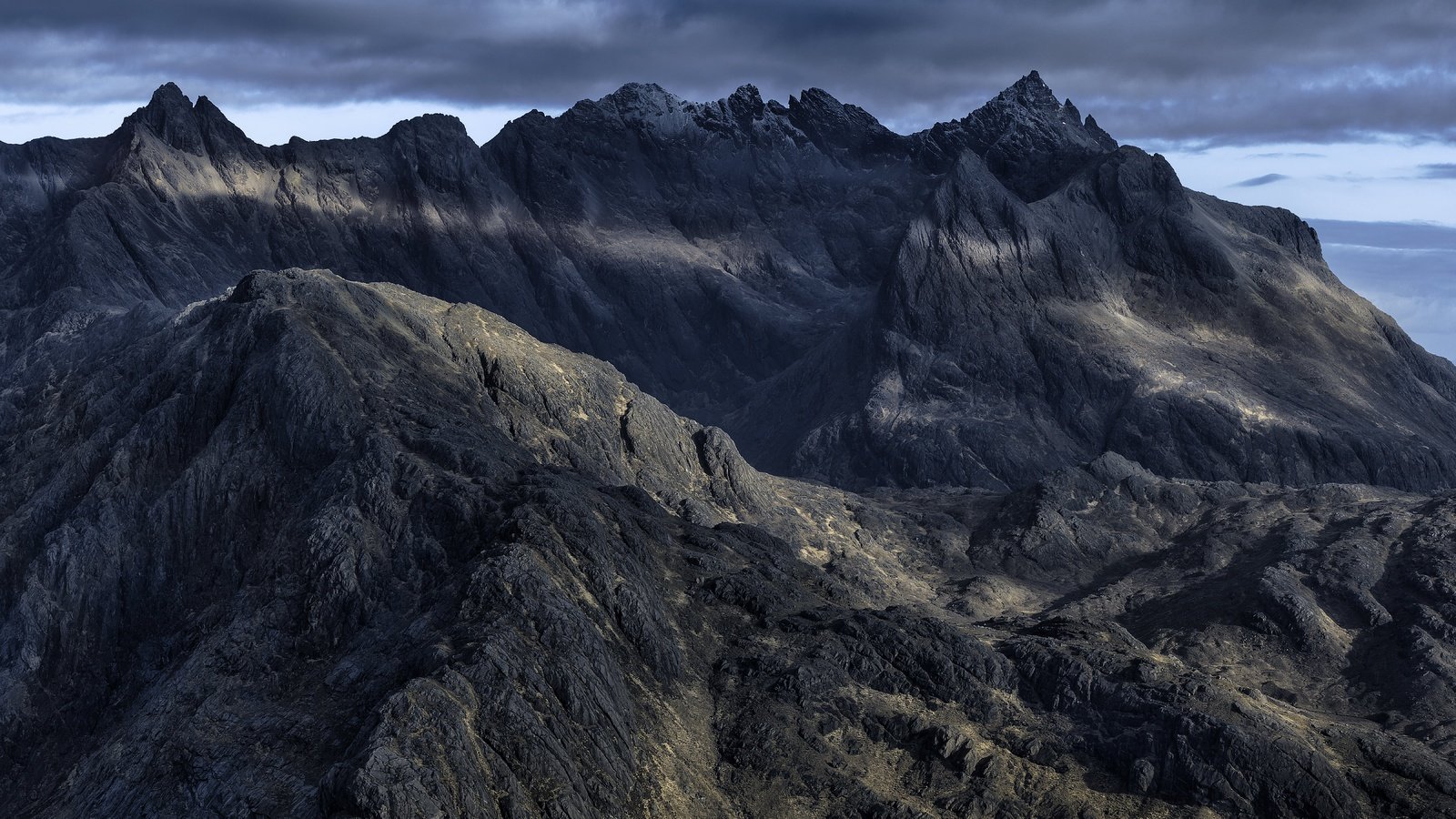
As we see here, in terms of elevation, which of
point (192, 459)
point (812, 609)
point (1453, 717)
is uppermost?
point (192, 459)

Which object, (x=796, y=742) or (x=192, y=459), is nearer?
(x=796, y=742)

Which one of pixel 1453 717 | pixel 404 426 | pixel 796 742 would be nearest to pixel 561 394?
pixel 404 426

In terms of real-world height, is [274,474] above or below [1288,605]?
above

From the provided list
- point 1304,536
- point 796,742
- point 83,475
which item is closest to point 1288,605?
point 1304,536

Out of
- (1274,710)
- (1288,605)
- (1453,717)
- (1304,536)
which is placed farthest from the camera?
(1304,536)

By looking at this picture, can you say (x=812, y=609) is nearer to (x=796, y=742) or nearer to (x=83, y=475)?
(x=796, y=742)

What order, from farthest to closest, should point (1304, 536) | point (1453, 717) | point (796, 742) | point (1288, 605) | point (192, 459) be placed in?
point (1304, 536) → point (1288, 605) → point (1453, 717) → point (192, 459) → point (796, 742)
